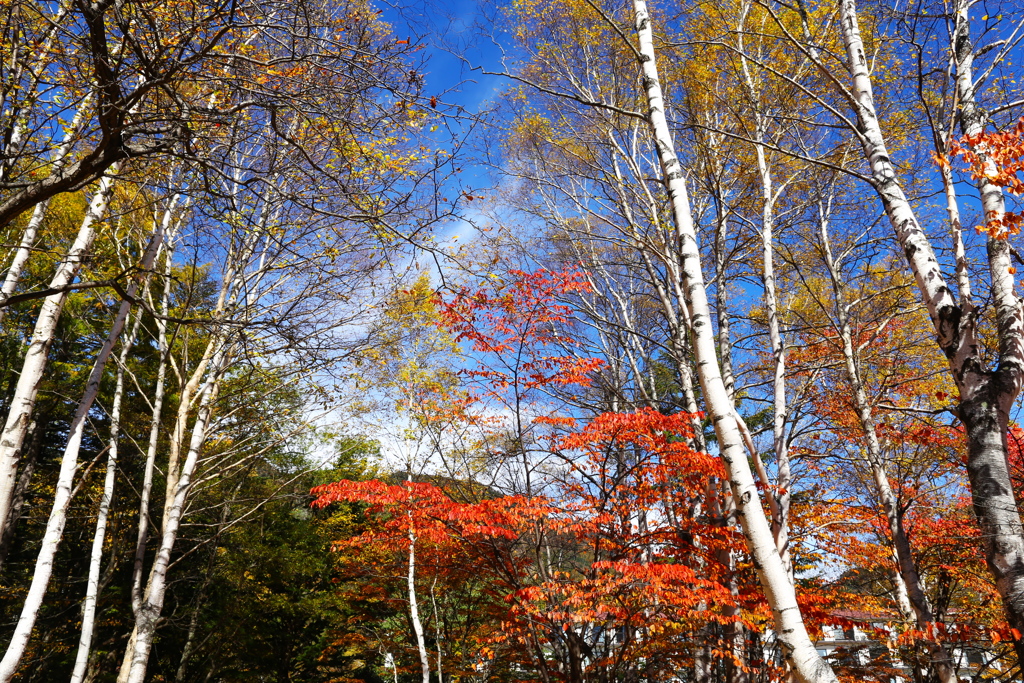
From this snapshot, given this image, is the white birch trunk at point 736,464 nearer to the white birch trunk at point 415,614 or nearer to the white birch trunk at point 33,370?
the white birch trunk at point 33,370

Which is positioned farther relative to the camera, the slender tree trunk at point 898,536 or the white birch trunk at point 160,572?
the white birch trunk at point 160,572

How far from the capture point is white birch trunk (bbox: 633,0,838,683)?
222cm

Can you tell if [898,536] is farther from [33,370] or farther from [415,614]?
[33,370]

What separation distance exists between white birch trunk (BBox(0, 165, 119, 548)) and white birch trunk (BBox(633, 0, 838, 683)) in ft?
11.4

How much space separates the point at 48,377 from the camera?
11516 mm

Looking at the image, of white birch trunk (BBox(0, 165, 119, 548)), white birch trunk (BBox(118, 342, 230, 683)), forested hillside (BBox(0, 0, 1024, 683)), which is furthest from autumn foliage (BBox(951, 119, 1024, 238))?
white birch trunk (BBox(118, 342, 230, 683))

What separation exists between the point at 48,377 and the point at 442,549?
947 centimetres

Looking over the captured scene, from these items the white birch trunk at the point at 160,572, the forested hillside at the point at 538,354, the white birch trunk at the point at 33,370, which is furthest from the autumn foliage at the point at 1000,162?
the white birch trunk at the point at 160,572

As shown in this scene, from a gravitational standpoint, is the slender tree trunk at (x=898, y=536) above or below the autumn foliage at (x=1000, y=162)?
below

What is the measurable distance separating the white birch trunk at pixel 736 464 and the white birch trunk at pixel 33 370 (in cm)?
347

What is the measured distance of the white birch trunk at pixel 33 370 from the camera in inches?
148

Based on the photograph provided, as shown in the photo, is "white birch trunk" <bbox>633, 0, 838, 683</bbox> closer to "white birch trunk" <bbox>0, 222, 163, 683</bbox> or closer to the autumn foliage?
the autumn foliage

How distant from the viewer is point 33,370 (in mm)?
4145

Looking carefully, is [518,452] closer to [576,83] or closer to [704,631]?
[704,631]
